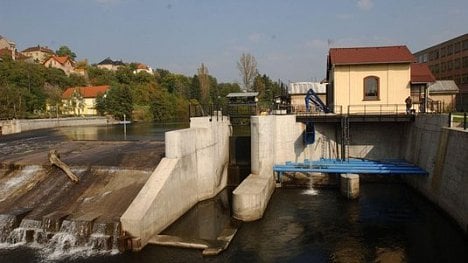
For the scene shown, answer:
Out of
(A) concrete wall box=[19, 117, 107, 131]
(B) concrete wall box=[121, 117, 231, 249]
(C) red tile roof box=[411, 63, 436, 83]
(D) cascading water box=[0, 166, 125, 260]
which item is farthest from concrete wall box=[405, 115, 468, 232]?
(A) concrete wall box=[19, 117, 107, 131]

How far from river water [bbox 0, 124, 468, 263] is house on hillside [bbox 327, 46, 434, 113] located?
761 centimetres

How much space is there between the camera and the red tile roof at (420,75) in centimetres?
2697

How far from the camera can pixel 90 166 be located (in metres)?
20.4

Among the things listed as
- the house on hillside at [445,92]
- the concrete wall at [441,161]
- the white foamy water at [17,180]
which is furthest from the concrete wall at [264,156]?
the house on hillside at [445,92]

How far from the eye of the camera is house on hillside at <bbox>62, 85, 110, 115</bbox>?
8606cm

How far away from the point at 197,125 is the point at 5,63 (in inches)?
3263

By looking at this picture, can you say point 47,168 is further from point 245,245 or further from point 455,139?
point 455,139

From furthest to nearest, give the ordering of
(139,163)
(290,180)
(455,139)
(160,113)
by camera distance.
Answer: (160,113)
(290,180)
(139,163)
(455,139)

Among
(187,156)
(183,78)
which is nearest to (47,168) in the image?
(187,156)

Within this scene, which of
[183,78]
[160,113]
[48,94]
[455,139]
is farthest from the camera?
[183,78]

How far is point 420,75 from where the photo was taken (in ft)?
90.2

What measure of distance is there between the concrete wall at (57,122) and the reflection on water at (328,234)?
1941 inches

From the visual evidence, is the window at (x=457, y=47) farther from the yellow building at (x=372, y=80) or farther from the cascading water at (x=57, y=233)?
the cascading water at (x=57, y=233)

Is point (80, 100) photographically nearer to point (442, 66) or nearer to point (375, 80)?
point (375, 80)
